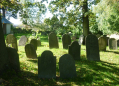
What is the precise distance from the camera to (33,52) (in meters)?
7.59

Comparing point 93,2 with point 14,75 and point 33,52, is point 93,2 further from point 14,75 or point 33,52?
point 14,75

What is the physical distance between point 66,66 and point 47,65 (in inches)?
28.7

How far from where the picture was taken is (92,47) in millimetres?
7375

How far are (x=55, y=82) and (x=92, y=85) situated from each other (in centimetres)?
129

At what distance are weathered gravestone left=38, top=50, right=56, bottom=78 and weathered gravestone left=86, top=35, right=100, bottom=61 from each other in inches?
123

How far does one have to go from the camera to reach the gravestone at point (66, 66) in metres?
4.91

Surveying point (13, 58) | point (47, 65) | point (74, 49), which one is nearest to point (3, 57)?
point (13, 58)

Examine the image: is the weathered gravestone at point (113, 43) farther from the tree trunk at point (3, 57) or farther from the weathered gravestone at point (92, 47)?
the tree trunk at point (3, 57)

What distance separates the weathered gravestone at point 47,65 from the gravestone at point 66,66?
0.28 m

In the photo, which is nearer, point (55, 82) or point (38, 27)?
point (55, 82)

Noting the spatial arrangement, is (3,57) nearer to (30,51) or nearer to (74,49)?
(30,51)

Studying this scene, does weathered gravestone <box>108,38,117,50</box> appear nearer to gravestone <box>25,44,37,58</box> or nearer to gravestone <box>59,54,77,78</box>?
gravestone <box>25,44,37,58</box>

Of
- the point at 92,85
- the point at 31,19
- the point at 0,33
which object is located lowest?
the point at 92,85

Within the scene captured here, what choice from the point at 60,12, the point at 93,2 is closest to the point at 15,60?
the point at 60,12
